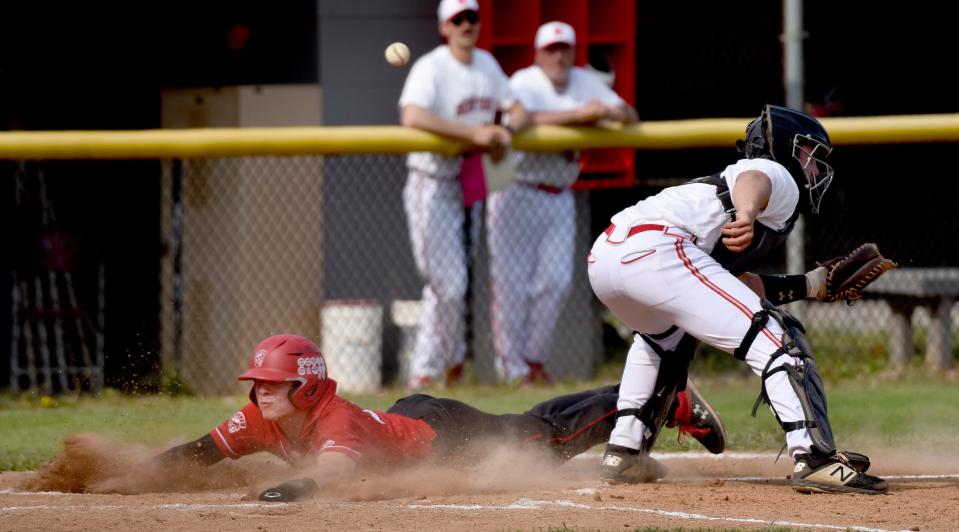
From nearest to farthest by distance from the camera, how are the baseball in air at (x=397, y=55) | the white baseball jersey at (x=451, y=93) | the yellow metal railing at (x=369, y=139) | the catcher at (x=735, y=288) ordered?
the catcher at (x=735, y=288), the yellow metal railing at (x=369, y=139), the white baseball jersey at (x=451, y=93), the baseball in air at (x=397, y=55)

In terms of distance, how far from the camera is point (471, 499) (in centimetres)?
577

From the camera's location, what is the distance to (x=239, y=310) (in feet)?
33.7

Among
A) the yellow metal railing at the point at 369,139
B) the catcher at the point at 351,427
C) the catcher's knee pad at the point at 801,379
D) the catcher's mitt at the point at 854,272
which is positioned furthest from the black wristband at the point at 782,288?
the yellow metal railing at the point at 369,139

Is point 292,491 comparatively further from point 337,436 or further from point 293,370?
point 293,370

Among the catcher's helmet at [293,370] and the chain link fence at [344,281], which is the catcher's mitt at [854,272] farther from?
the chain link fence at [344,281]

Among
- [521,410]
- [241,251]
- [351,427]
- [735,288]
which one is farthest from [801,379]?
[241,251]

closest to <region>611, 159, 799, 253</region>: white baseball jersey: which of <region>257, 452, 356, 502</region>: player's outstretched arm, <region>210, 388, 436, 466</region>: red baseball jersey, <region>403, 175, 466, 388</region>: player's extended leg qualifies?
<region>210, 388, 436, 466</region>: red baseball jersey

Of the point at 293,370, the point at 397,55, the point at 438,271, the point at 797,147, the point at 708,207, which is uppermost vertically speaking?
the point at 397,55

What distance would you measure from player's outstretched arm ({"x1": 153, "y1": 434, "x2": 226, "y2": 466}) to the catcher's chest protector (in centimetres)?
212

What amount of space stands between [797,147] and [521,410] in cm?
290

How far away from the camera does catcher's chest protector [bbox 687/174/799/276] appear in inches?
234

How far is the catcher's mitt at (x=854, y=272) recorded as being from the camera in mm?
6284

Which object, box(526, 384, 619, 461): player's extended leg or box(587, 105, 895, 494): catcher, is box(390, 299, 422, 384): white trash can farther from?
box(587, 105, 895, 494): catcher

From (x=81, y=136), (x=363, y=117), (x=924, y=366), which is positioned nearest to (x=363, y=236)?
(x=363, y=117)
